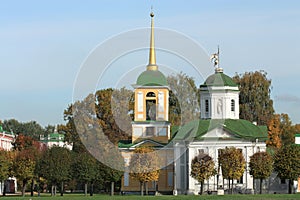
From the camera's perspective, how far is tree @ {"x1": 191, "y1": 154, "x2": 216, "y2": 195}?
6819 cm

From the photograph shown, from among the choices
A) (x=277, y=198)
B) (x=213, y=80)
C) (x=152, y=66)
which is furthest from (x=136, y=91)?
(x=277, y=198)

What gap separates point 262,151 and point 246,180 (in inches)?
120

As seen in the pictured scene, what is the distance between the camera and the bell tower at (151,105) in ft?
245

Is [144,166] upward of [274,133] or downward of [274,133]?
downward

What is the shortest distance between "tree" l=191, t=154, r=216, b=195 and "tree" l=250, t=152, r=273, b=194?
137 inches

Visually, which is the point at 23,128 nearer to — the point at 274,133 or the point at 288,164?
the point at 274,133

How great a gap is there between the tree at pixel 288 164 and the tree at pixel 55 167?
18502mm

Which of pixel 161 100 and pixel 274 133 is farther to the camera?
pixel 274 133

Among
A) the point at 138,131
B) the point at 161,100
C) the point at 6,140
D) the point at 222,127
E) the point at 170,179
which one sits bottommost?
the point at 170,179

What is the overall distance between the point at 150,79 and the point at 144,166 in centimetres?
893

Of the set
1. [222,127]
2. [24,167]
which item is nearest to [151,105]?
Result: [222,127]

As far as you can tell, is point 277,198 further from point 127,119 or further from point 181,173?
point 127,119

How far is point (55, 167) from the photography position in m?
70.3

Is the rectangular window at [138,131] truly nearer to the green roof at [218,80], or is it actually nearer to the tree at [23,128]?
the green roof at [218,80]
